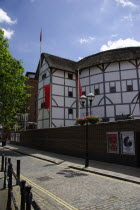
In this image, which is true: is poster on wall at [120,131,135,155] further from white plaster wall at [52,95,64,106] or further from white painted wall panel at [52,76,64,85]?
white painted wall panel at [52,76,64,85]

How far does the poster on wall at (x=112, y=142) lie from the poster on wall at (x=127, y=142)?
47 cm

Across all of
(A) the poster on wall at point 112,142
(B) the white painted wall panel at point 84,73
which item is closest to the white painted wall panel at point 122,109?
(B) the white painted wall panel at point 84,73

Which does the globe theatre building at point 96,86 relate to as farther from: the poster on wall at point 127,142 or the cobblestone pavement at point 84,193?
the cobblestone pavement at point 84,193

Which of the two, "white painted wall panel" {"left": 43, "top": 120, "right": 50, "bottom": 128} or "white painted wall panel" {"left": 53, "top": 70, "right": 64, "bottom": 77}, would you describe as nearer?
"white painted wall panel" {"left": 43, "top": 120, "right": 50, "bottom": 128}

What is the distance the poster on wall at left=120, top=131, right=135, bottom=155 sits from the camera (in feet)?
36.6

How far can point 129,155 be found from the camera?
11.3 m

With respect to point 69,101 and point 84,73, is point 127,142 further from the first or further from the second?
point 84,73

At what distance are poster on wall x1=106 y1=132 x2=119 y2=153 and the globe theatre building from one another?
10135 mm

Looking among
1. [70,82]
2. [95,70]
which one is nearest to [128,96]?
[95,70]

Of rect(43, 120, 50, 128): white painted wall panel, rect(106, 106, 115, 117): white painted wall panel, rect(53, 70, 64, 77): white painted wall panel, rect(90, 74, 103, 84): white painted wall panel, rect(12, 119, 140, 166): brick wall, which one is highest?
rect(53, 70, 64, 77): white painted wall panel

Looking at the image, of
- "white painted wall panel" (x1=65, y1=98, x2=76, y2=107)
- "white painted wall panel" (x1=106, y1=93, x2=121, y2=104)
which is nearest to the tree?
"white painted wall panel" (x1=65, y1=98, x2=76, y2=107)

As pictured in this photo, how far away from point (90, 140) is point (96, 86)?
13657 millimetres

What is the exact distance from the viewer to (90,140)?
47.3 ft

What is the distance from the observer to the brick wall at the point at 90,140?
11372 millimetres
